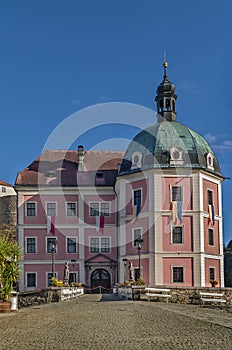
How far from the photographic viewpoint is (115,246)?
52.5 m

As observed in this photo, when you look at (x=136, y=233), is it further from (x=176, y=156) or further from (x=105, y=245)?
(x=176, y=156)

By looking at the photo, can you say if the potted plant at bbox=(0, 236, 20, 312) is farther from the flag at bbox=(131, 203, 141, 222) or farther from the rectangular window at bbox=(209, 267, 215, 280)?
the rectangular window at bbox=(209, 267, 215, 280)

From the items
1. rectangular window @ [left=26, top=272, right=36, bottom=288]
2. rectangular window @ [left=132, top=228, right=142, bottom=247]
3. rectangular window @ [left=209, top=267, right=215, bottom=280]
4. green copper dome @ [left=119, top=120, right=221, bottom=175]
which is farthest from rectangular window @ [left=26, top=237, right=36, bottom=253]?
rectangular window @ [left=209, top=267, right=215, bottom=280]

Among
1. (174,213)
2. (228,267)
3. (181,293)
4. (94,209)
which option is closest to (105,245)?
(94,209)

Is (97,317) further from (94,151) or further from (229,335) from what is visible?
(94,151)

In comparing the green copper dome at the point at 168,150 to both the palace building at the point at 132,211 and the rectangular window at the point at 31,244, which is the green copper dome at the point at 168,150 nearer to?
the palace building at the point at 132,211

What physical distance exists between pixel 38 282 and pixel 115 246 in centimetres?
735

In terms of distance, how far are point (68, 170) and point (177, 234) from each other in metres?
14.4

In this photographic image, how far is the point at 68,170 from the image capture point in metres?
55.3

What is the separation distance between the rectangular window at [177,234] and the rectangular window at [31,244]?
13.6m

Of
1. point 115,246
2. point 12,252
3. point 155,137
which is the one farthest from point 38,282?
point 12,252

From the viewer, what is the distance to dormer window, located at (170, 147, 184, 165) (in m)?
46.2

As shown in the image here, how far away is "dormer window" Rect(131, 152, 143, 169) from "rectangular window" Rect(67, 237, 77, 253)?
31.6ft

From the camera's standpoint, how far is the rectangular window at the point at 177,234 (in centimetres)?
4519
